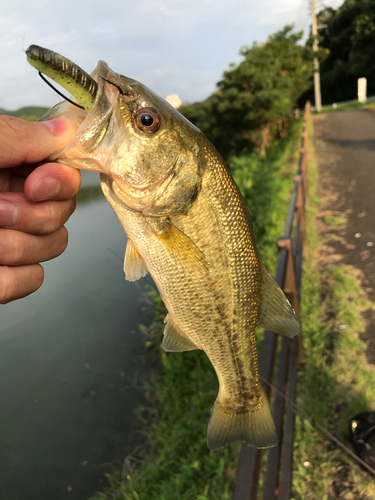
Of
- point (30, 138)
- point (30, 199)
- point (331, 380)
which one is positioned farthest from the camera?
point (331, 380)

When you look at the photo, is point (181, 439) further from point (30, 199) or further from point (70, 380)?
Answer: point (30, 199)

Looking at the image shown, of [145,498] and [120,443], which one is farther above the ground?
[145,498]

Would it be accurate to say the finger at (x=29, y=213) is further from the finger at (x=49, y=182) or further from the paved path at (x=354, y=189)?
the paved path at (x=354, y=189)

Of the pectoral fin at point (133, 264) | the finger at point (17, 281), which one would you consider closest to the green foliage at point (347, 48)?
the pectoral fin at point (133, 264)

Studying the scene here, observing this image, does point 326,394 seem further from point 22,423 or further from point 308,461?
point 22,423

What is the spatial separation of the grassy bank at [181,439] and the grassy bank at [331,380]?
73cm

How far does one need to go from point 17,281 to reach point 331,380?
324 centimetres

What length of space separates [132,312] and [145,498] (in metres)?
4.62

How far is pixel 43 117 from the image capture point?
1.29 m

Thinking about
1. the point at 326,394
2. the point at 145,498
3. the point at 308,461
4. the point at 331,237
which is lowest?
the point at 145,498

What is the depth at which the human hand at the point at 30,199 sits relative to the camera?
1179mm

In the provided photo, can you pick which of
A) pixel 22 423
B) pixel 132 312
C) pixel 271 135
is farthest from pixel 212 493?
pixel 271 135

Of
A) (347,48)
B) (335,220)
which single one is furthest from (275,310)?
(347,48)

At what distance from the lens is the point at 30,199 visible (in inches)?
51.0
